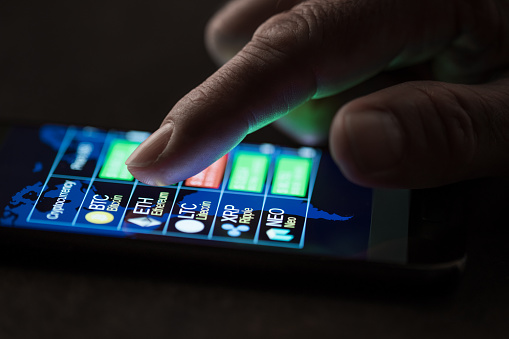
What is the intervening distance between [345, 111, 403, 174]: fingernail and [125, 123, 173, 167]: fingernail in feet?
0.55

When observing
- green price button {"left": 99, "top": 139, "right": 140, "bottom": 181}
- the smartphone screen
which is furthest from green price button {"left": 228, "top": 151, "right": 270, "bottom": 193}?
green price button {"left": 99, "top": 139, "right": 140, "bottom": 181}

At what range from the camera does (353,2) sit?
1.92ft

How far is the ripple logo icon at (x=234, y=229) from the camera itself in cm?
48

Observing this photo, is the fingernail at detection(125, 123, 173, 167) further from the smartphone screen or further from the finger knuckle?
the finger knuckle

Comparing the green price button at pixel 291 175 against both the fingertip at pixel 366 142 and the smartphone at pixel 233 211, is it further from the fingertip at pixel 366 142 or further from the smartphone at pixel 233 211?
the fingertip at pixel 366 142

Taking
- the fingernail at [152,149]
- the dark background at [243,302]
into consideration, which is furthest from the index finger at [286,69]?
the dark background at [243,302]

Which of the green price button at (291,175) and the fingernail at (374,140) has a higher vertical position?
the fingernail at (374,140)

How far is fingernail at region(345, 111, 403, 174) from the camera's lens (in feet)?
1.31

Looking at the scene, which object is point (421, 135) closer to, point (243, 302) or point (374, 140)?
point (374, 140)

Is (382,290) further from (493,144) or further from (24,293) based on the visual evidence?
(24,293)

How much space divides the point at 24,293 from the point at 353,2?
1.39ft

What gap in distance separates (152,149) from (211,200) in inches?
3.0

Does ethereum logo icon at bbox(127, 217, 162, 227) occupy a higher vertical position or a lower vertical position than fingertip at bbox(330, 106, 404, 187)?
lower

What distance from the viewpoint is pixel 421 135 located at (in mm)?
424
